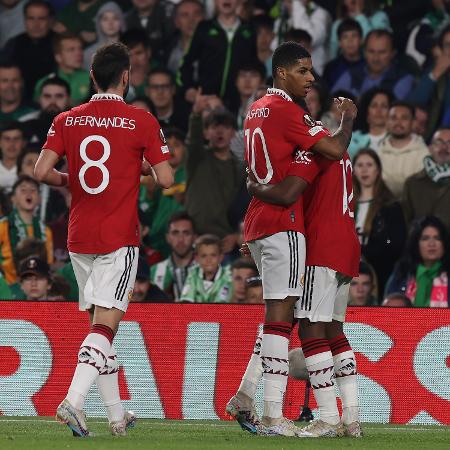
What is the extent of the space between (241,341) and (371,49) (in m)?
5.16

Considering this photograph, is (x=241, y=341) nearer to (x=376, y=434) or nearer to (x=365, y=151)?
(x=376, y=434)

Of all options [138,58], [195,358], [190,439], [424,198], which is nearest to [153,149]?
[190,439]

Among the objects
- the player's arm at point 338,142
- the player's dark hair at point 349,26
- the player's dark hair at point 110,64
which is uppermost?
the player's dark hair at point 349,26

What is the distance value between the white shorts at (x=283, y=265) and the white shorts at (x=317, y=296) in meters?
0.10

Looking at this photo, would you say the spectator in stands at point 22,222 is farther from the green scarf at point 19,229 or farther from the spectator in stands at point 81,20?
the spectator in stands at point 81,20

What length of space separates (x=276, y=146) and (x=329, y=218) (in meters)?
0.59

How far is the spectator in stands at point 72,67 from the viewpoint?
15.8 m

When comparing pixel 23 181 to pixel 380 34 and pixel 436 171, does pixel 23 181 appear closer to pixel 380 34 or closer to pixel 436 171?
pixel 380 34

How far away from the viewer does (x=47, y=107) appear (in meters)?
15.4

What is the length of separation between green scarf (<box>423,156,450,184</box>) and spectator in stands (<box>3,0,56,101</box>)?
15.4ft

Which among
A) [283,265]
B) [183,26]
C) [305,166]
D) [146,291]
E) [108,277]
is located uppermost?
[183,26]

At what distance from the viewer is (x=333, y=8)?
1574 cm

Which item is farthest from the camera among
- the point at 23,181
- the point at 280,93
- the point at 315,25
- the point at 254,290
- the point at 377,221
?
the point at 315,25

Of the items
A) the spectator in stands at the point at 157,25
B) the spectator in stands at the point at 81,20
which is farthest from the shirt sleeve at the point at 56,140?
the spectator in stands at the point at 81,20
